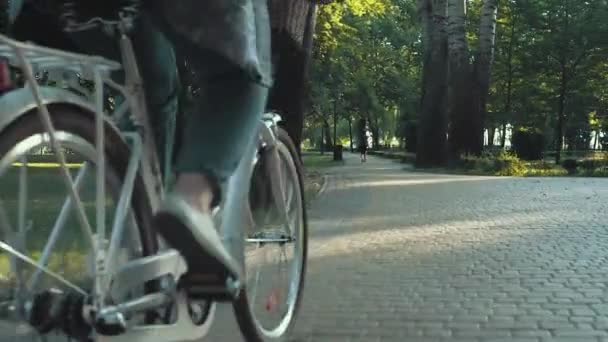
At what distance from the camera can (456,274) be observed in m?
5.92

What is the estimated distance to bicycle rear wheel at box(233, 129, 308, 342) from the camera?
322cm

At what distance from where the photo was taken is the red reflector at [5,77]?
182cm

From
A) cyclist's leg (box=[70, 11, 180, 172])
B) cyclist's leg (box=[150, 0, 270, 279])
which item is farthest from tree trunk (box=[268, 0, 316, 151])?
cyclist's leg (box=[150, 0, 270, 279])

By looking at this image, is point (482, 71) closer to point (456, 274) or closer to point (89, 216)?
point (456, 274)

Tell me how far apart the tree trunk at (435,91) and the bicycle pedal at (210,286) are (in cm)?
2247

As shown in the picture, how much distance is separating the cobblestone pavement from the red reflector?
243 centimetres

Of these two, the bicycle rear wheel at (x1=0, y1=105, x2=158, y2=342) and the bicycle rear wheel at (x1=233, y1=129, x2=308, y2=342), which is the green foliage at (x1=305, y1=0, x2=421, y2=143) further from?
the bicycle rear wheel at (x1=0, y1=105, x2=158, y2=342)

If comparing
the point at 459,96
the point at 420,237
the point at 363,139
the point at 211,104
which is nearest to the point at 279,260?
the point at 211,104

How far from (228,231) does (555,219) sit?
792cm

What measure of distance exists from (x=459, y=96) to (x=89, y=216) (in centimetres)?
2508

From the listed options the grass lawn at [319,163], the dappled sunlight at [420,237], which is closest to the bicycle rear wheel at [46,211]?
the dappled sunlight at [420,237]

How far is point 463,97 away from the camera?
26.2 m

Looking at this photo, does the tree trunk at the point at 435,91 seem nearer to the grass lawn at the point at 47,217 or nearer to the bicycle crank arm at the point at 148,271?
the bicycle crank arm at the point at 148,271

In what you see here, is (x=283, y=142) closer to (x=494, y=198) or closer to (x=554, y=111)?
(x=494, y=198)
